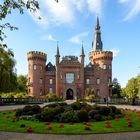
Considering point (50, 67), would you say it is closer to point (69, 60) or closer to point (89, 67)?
point (69, 60)

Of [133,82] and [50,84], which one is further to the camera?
[133,82]

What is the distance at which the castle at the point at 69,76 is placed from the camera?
85.3 m

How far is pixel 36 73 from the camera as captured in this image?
85.4 m

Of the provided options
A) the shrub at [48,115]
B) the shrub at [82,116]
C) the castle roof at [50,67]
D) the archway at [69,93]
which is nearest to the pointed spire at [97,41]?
the castle roof at [50,67]

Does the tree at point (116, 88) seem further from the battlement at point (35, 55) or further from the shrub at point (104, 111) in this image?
the shrub at point (104, 111)

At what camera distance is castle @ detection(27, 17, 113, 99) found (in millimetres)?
85312

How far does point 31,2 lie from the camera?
942 cm

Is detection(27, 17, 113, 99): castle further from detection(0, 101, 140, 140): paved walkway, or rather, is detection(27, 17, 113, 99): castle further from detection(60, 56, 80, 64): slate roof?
detection(0, 101, 140, 140): paved walkway

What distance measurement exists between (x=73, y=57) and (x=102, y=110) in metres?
68.9

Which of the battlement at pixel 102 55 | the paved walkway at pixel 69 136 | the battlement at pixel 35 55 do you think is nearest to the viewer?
the paved walkway at pixel 69 136

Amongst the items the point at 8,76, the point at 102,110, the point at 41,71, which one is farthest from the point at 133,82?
the point at 102,110

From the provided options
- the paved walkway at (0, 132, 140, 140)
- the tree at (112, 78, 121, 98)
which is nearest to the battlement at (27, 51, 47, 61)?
the tree at (112, 78, 121, 98)

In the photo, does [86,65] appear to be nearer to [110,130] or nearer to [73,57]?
[73,57]

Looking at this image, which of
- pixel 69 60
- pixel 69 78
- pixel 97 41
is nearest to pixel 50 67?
pixel 69 60
